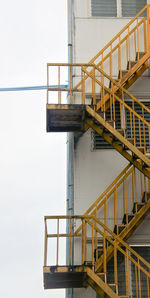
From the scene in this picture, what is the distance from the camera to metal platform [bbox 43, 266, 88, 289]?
13492 millimetres

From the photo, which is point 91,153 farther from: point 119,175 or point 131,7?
point 131,7

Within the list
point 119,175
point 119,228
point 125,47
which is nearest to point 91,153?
point 119,175

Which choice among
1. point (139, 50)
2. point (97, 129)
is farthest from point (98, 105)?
point (139, 50)

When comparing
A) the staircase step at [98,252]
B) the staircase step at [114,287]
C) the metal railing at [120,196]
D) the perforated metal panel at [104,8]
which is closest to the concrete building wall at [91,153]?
the perforated metal panel at [104,8]

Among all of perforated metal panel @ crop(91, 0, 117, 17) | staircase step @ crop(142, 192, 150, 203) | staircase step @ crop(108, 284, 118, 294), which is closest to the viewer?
staircase step @ crop(108, 284, 118, 294)

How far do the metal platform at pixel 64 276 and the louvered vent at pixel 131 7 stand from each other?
896cm

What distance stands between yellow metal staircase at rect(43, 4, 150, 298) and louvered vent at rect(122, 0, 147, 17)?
23.2 inches

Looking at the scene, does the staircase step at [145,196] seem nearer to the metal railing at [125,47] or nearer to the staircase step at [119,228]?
the staircase step at [119,228]

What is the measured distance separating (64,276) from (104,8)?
9.16 m

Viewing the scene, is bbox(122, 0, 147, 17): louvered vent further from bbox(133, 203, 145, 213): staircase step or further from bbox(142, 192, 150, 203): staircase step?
bbox(133, 203, 145, 213): staircase step

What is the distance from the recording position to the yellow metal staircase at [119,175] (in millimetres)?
13688

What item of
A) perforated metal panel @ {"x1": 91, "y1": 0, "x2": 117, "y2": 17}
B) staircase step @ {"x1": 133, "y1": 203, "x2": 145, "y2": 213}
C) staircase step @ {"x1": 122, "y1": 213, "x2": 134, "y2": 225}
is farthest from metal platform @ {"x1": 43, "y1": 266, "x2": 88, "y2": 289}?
perforated metal panel @ {"x1": 91, "y1": 0, "x2": 117, "y2": 17}

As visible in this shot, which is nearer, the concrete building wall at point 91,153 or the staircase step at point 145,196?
the staircase step at point 145,196

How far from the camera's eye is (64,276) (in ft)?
44.8
